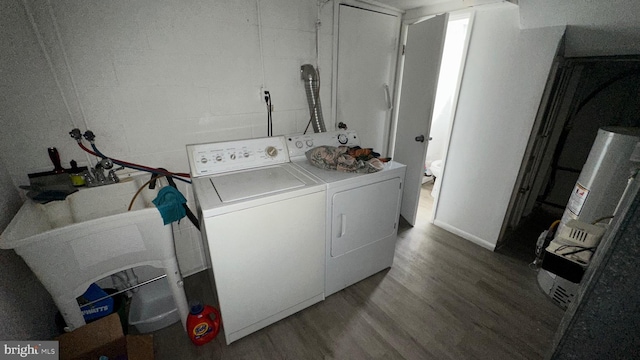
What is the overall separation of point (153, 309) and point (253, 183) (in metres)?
1.14

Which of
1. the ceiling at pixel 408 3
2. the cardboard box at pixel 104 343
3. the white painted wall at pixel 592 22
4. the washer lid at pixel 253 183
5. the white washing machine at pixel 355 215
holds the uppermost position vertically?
the ceiling at pixel 408 3

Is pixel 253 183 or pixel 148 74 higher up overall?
pixel 148 74

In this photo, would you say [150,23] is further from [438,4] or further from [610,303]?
[610,303]

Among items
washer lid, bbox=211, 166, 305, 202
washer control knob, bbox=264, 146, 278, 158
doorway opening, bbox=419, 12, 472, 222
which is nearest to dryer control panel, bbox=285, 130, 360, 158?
washer control knob, bbox=264, 146, 278, 158

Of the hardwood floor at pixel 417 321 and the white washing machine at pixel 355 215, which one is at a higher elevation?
the white washing machine at pixel 355 215

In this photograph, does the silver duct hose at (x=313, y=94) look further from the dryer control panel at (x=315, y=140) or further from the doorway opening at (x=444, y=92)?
the doorway opening at (x=444, y=92)

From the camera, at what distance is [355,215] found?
1729 mm

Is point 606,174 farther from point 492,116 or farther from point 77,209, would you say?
point 77,209

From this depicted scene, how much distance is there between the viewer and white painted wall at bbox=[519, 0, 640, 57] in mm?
1424

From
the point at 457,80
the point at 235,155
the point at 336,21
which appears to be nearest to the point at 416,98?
the point at 457,80

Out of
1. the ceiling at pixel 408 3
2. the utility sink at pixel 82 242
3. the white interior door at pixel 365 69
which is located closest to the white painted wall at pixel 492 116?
the ceiling at pixel 408 3

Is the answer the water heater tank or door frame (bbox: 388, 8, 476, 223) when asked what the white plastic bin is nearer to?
door frame (bbox: 388, 8, 476, 223)

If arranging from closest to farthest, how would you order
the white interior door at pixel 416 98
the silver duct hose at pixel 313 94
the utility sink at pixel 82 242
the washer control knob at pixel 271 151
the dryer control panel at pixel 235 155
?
the utility sink at pixel 82 242 < the dryer control panel at pixel 235 155 < the washer control knob at pixel 271 151 < the silver duct hose at pixel 313 94 < the white interior door at pixel 416 98

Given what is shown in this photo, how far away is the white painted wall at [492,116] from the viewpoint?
76.1 inches
